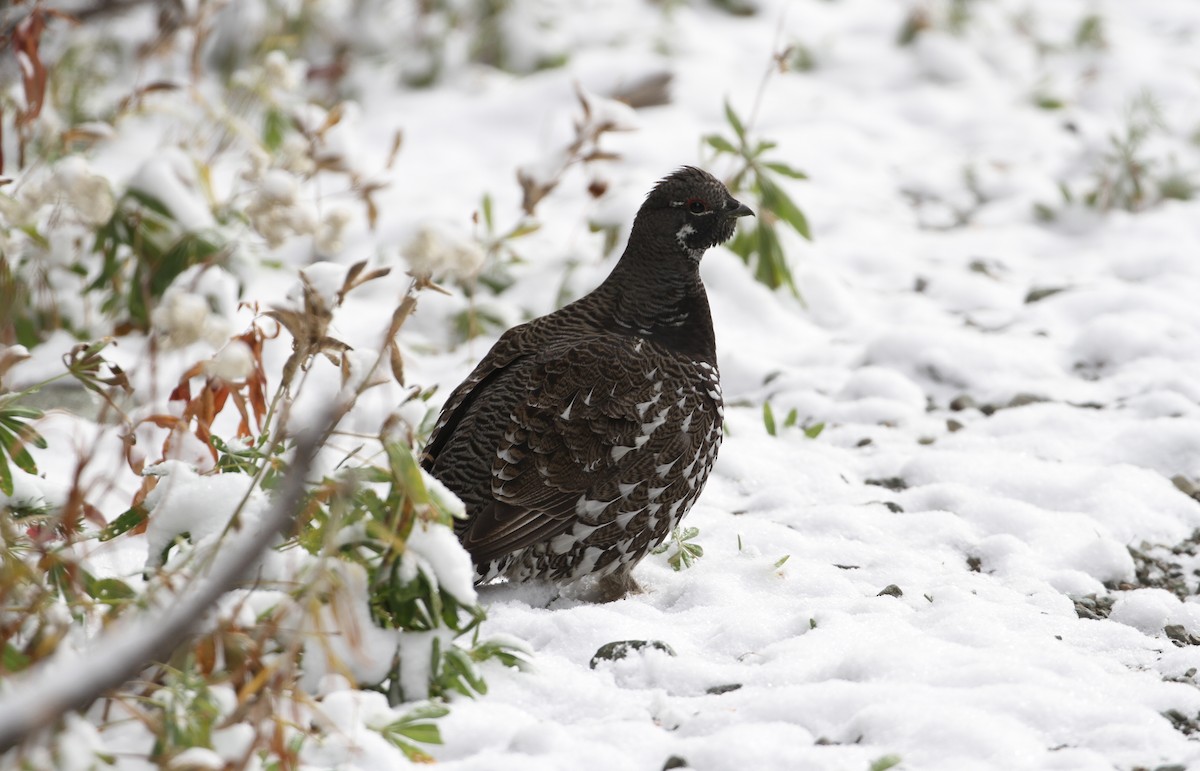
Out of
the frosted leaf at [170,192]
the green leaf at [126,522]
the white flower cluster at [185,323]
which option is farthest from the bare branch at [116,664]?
the frosted leaf at [170,192]

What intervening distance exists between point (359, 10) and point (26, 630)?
7.59m

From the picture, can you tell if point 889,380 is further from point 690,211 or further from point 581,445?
point 581,445

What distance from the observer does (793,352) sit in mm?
5660

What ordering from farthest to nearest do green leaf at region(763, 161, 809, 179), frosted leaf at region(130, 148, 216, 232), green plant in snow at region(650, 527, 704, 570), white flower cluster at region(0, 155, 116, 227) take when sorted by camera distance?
green leaf at region(763, 161, 809, 179) → frosted leaf at region(130, 148, 216, 232) → green plant in snow at region(650, 527, 704, 570) → white flower cluster at region(0, 155, 116, 227)

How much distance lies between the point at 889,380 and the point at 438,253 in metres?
2.99

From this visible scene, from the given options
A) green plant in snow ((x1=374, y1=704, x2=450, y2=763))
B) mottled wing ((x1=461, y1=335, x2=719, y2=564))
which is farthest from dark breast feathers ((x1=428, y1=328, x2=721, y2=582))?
green plant in snow ((x1=374, y1=704, x2=450, y2=763))

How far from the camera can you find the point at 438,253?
2654 mm

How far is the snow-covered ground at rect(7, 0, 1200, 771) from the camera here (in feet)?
9.21

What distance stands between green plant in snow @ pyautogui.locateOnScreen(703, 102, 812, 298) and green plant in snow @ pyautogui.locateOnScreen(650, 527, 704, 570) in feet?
7.29

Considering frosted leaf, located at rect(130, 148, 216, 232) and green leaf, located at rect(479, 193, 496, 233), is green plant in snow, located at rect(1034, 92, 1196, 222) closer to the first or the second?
green leaf, located at rect(479, 193, 496, 233)

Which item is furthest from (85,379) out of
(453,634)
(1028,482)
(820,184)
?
(820,184)

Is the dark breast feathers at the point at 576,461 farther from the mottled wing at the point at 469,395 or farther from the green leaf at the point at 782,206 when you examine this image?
the green leaf at the point at 782,206

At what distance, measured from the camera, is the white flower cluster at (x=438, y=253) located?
2.65 m

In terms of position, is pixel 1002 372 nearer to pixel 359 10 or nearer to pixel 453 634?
pixel 453 634
